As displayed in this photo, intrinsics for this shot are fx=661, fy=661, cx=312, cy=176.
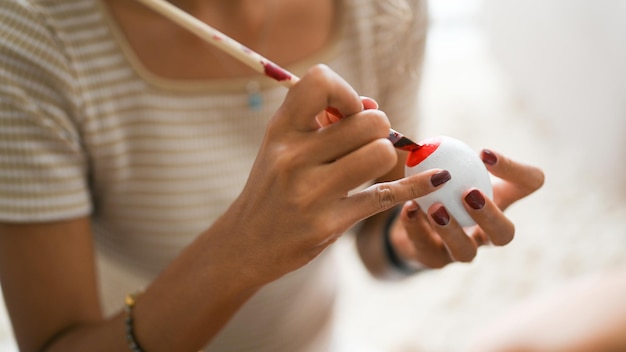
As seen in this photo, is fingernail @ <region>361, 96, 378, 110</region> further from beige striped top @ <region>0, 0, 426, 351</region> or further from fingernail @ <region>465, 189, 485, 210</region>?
beige striped top @ <region>0, 0, 426, 351</region>

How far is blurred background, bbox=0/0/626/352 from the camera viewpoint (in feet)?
3.91

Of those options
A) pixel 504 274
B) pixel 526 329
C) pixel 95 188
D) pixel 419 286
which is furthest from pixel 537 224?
pixel 95 188

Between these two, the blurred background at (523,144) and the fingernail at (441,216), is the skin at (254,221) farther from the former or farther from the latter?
the blurred background at (523,144)

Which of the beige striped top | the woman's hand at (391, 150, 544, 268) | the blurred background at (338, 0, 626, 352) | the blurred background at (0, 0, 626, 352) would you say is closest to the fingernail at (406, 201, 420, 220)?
the woman's hand at (391, 150, 544, 268)

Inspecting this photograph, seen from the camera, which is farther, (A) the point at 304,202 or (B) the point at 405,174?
(B) the point at 405,174

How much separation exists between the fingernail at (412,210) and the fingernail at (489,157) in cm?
6

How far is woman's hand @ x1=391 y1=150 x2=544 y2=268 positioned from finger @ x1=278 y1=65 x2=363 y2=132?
0.12 metres

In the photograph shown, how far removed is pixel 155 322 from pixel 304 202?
0.65ft

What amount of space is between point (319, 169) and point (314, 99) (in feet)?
0.14

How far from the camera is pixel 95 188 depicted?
0.65m

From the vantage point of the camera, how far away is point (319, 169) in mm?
410

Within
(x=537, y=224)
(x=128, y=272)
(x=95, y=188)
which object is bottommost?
(x=537, y=224)

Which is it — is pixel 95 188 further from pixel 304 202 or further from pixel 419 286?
pixel 419 286

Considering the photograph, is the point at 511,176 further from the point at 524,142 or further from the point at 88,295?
the point at 524,142
